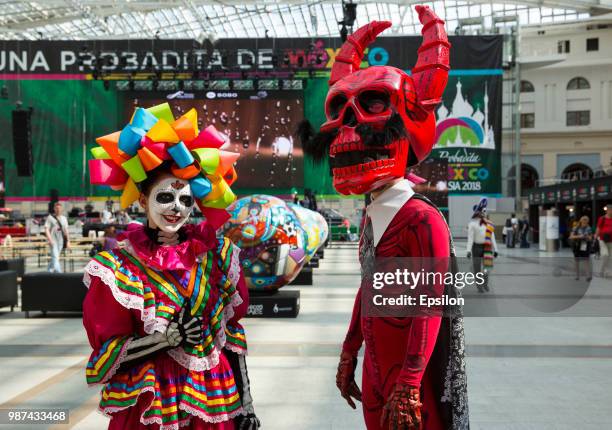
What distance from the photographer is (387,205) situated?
2.36m

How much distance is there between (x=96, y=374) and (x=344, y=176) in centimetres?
116

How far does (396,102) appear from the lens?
2.33 meters

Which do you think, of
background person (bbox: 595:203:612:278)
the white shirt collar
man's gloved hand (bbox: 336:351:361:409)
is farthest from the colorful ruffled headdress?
background person (bbox: 595:203:612:278)

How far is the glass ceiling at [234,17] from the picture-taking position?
2893cm

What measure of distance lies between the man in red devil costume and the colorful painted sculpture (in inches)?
200

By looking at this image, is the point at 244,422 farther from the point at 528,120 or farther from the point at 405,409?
the point at 528,120

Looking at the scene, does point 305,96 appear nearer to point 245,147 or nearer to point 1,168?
point 245,147

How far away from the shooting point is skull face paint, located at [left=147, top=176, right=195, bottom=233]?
8.39 ft

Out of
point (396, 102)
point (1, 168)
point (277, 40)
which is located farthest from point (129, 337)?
point (1, 168)

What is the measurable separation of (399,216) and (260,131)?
22303 millimetres

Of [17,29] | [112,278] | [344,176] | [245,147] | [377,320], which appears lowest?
[377,320]

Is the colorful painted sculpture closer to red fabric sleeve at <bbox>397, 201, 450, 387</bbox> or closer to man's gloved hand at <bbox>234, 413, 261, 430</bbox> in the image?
man's gloved hand at <bbox>234, 413, 261, 430</bbox>

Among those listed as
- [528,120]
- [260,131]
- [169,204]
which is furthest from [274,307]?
[528,120]

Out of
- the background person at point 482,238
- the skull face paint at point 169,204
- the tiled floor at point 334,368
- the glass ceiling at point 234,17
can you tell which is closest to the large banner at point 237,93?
the glass ceiling at point 234,17
